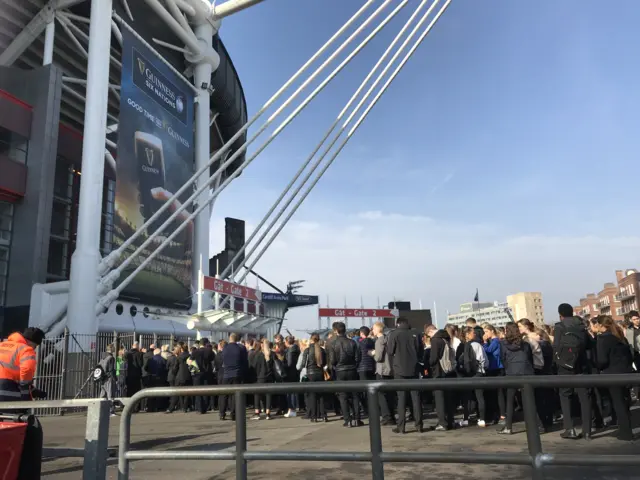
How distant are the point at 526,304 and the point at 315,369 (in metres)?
144

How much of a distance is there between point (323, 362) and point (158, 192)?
1730 centimetres

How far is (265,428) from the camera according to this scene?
30.0 feet

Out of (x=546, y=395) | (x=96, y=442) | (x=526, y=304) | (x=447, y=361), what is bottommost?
(x=546, y=395)

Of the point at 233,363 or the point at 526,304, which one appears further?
the point at 526,304

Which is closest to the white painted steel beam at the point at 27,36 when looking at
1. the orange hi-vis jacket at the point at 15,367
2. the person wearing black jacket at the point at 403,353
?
the orange hi-vis jacket at the point at 15,367

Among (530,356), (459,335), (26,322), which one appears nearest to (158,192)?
(26,322)

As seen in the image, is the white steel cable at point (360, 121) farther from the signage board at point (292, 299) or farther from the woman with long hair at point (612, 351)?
the signage board at point (292, 299)

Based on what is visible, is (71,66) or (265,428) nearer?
(265,428)

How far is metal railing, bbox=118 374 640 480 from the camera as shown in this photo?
100 inches

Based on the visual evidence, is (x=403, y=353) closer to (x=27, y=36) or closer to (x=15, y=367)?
(x=15, y=367)

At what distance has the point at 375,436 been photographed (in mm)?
3043

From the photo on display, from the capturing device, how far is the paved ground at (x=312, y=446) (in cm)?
525

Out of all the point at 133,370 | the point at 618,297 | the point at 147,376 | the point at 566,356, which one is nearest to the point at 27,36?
the point at 133,370

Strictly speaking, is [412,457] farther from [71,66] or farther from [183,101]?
[71,66]
